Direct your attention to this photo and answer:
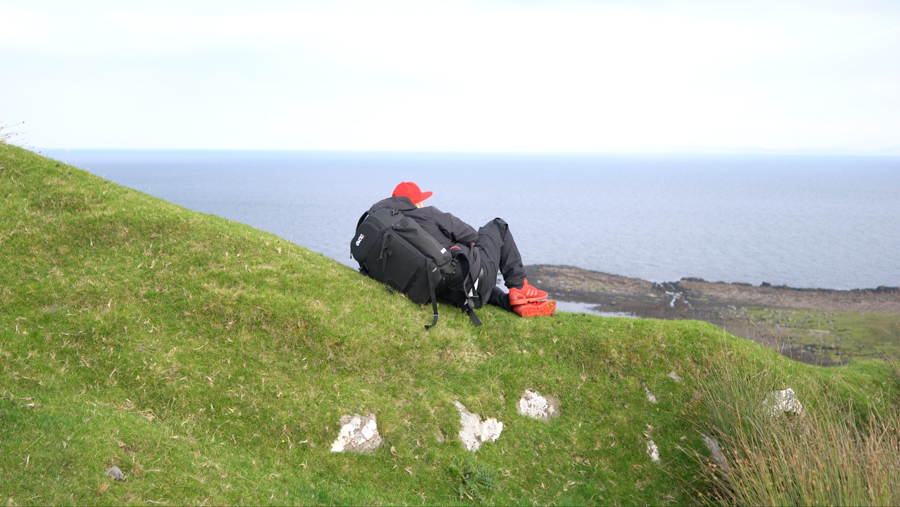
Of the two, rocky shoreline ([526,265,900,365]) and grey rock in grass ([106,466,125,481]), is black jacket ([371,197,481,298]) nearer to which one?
grey rock in grass ([106,466,125,481])

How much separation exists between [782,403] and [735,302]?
37373 mm

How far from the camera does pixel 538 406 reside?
8.05 meters

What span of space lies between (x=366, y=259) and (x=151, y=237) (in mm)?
3699

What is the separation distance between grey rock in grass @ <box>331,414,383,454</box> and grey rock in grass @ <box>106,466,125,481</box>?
218cm

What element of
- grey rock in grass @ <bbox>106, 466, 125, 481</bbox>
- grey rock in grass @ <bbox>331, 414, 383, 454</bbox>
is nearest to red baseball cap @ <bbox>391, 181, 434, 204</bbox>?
grey rock in grass @ <bbox>331, 414, 383, 454</bbox>

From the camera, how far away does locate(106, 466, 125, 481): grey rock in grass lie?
16.5 ft

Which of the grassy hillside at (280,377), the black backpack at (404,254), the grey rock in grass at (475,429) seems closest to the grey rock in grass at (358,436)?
the grassy hillside at (280,377)

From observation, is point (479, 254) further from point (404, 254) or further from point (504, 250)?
point (404, 254)

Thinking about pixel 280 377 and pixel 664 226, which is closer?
pixel 280 377

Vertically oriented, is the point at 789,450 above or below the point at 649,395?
above

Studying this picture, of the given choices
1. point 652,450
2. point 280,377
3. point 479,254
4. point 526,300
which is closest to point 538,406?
point 652,450

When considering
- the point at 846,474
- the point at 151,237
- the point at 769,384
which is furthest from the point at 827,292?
the point at 151,237

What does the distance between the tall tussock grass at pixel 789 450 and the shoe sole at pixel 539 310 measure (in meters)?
2.83

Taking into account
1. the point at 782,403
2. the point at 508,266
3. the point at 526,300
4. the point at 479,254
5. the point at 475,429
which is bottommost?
the point at 475,429
